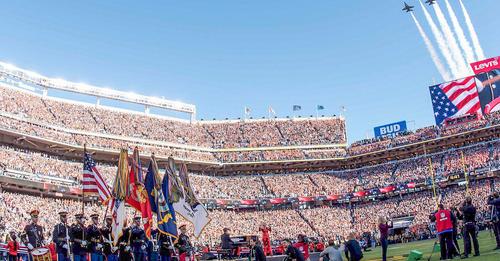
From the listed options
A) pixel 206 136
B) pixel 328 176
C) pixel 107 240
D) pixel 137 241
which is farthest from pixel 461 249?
pixel 206 136

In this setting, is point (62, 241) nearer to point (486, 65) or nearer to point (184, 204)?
point (184, 204)

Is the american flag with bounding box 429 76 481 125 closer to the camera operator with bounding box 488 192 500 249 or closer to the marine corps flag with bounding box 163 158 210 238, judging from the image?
the camera operator with bounding box 488 192 500 249

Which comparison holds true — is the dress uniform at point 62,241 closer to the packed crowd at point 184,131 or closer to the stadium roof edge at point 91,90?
the packed crowd at point 184,131

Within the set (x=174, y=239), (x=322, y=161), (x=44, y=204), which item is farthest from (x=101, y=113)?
(x=174, y=239)

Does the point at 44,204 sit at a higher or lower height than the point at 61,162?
lower

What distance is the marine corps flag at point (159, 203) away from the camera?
18870 mm

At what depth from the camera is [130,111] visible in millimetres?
72438

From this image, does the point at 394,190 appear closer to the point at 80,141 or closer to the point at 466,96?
the point at 466,96

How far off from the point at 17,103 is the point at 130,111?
19.7 meters

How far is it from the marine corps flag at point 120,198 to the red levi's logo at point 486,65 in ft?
174

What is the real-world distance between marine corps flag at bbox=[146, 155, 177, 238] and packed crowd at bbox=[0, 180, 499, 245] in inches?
1095

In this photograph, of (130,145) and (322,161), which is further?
(322,161)

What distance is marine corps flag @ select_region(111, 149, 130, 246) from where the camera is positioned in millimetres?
16844

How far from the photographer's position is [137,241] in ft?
54.1
